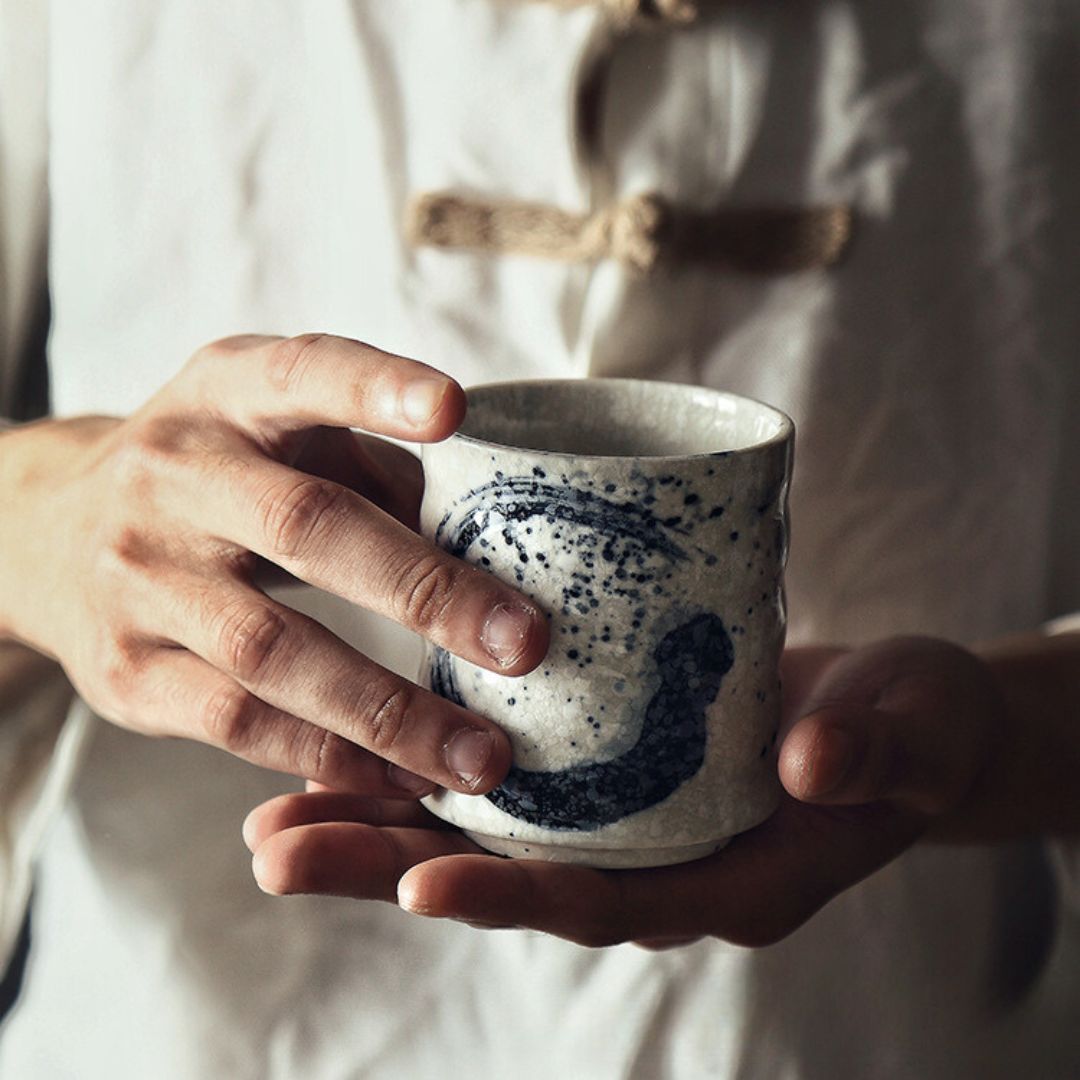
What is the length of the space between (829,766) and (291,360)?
11.7 inches

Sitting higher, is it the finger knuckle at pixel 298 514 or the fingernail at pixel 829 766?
the finger knuckle at pixel 298 514

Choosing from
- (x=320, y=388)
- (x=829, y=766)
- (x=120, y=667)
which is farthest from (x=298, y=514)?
(x=829, y=766)

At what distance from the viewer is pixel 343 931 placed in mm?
799

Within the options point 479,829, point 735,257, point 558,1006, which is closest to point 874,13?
point 735,257

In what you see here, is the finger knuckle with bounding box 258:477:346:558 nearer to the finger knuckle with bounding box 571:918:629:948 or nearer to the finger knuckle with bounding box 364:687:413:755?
the finger knuckle with bounding box 364:687:413:755

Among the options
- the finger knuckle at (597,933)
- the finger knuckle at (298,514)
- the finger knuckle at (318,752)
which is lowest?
the finger knuckle at (597,933)

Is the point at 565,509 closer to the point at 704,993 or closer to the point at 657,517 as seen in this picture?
the point at 657,517

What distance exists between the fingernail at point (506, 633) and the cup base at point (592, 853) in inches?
3.8

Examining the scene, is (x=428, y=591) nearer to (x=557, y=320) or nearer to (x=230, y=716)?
(x=230, y=716)

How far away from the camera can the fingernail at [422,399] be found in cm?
48

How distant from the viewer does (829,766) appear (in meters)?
0.57

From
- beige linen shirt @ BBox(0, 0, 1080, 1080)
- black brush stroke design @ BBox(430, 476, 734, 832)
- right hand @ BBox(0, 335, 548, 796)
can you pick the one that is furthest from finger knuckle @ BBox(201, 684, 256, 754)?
beige linen shirt @ BBox(0, 0, 1080, 1080)

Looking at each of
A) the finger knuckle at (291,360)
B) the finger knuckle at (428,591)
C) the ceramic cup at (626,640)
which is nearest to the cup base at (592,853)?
the ceramic cup at (626,640)

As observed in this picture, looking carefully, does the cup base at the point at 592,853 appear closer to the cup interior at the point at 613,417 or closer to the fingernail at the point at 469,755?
the fingernail at the point at 469,755
